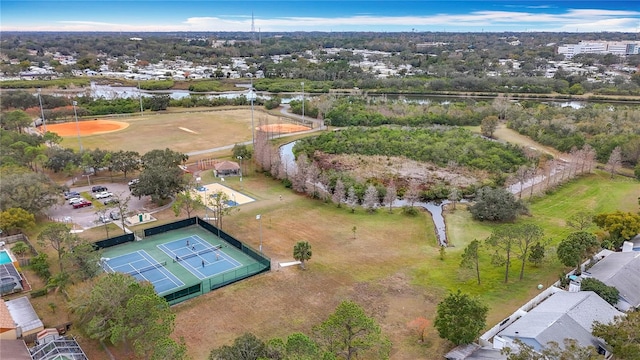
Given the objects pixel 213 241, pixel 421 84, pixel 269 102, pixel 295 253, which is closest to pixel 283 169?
pixel 213 241

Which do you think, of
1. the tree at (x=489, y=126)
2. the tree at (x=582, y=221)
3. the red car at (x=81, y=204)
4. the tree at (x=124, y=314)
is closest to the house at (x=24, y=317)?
the tree at (x=124, y=314)

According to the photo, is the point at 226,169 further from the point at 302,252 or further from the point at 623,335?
the point at 623,335

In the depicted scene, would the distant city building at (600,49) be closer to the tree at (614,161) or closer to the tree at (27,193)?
the tree at (614,161)

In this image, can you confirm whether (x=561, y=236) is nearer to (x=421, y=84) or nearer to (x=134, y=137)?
(x=134, y=137)

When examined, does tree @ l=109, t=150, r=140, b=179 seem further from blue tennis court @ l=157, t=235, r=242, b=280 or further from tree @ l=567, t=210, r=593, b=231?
tree @ l=567, t=210, r=593, b=231

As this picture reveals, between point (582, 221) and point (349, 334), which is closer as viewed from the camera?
point (349, 334)

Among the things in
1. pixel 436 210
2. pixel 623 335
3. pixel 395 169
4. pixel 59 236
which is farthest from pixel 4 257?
pixel 395 169

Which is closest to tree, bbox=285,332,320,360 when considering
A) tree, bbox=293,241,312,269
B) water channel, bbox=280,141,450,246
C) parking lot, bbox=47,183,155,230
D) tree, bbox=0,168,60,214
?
tree, bbox=293,241,312,269
